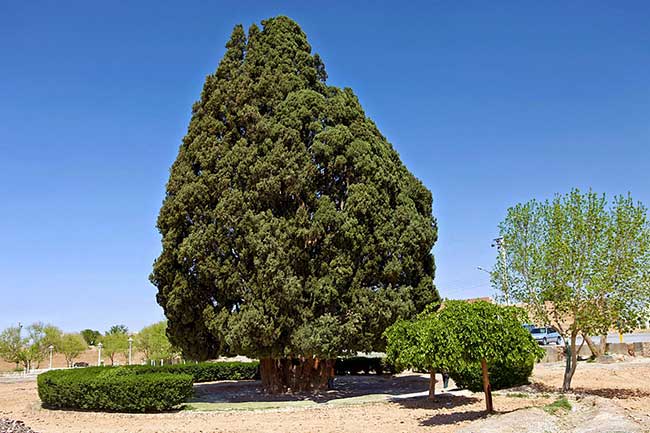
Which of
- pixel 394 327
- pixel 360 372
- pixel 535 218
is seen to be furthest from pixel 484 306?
pixel 360 372

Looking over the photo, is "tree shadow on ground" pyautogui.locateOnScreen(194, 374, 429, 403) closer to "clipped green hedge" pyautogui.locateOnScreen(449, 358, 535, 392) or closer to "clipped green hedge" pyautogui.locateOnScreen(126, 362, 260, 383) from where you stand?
"clipped green hedge" pyautogui.locateOnScreen(126, 362, 260, 383)

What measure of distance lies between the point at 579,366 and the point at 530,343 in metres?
13.3

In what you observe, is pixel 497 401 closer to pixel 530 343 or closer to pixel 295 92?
pixel 530 343

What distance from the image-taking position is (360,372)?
94.5ft

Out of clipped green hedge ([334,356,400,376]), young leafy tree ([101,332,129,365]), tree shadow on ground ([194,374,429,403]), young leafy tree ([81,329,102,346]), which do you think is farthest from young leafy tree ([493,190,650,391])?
young leafy tree ([81,329,102,346])

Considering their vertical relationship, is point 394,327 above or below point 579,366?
above

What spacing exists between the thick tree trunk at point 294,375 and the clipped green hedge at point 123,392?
354cm

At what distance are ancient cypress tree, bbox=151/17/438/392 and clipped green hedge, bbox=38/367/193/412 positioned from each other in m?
2.01

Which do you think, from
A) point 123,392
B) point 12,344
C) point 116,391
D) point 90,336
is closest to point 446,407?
point 123,392

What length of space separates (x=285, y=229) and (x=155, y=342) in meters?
30.7

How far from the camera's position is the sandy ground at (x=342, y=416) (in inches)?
520

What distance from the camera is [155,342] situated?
44.8 meters

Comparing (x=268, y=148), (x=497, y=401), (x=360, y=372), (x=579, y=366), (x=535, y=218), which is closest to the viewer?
(x=497, y=401)

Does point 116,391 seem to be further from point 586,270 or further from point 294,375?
point 586,270
